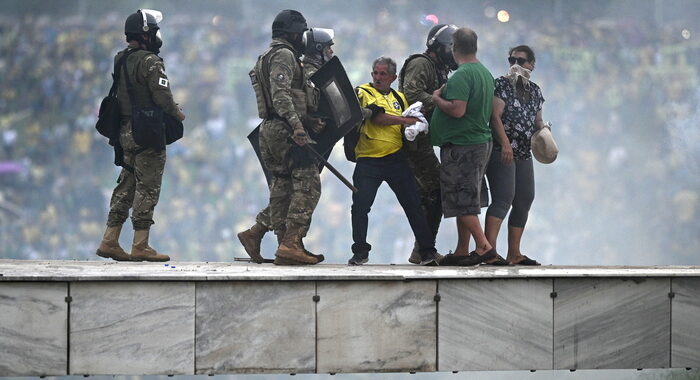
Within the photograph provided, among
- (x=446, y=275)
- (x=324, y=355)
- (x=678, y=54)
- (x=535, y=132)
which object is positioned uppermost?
(x=678, y=54)

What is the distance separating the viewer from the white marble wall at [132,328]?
6871mm

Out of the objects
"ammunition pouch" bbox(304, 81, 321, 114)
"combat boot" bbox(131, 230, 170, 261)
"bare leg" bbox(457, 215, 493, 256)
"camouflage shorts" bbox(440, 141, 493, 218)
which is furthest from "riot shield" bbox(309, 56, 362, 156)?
"combat boot" bbox(131, 230, 170, 261)

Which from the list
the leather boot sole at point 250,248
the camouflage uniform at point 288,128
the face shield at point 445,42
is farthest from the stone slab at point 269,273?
the face shield at point 445,42

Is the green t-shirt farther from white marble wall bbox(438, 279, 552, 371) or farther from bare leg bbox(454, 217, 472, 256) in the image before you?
white marble wall bbox(438, 279, 552, 371)

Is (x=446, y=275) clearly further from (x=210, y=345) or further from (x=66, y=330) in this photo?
(x=66, y=330)

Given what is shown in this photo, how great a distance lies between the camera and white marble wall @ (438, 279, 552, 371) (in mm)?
7199

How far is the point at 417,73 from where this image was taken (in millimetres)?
8742

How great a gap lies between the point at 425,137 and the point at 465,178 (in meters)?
0.56

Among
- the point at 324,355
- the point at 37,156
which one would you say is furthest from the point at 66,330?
the point at 37,156

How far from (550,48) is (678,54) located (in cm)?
221

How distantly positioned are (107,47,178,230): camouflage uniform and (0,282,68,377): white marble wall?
2168mm

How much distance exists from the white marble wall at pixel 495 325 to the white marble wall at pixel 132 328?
4.74 ft

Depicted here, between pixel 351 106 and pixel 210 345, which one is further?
pixel 351 106

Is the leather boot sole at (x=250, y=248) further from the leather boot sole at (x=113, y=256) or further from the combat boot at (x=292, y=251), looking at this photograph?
the leather boot sole at (x=113, y=256)
